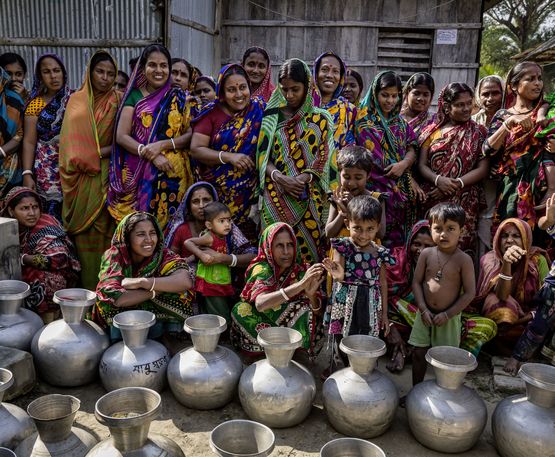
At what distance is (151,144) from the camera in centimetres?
398

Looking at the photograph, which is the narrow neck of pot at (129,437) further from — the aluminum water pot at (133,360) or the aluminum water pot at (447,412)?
the aluminum water pot at (447,412)

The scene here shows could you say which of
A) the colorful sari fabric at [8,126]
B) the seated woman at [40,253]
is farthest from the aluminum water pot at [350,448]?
the colorful sari fabric at [8,126]

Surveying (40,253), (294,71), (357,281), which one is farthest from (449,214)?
(40,253)

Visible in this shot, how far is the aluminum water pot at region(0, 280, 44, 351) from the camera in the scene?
3094 mm

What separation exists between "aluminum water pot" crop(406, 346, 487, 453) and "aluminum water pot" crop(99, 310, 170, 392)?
4.70 ft

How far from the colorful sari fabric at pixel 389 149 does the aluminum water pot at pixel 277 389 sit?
5.50ft

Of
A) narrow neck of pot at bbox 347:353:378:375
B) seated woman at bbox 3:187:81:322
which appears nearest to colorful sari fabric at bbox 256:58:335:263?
narrow neck of pot at bbox 347:353:378:375

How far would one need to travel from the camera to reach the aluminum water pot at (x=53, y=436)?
6.77 ft

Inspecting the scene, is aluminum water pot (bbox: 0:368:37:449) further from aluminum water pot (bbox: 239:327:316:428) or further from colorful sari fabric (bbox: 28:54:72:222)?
colorful sari fabric (bbox: 28:54:72:222)

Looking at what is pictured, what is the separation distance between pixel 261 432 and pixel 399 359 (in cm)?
157

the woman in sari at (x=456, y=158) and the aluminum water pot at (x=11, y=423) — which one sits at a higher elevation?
the woman in sari at (x=456, y=158)

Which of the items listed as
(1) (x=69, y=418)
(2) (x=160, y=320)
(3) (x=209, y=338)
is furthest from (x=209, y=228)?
(1) (x=69, y=418)

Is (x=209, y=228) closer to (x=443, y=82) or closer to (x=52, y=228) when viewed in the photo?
(x=52, y=228)

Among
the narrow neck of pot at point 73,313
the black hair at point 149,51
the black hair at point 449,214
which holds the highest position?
the black hair at point 149,51
